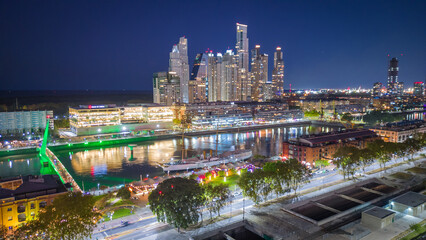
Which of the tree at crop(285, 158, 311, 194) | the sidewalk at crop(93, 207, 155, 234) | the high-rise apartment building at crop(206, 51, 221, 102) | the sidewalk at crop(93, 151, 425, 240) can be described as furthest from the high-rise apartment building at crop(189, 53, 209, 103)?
the sidewalk at crop(93, 207, 155, 234)

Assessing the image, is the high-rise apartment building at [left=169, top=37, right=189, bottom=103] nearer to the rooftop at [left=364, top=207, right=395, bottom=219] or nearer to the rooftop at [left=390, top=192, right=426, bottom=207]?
the rooftop at [left=390, top=192, right=426, bottom=207]

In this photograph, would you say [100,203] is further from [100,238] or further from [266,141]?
[266,141]

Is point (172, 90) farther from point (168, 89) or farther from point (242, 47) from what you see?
point (242, 47)

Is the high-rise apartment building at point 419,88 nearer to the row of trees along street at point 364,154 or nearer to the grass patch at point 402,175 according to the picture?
the row of trees along street at point 364,154

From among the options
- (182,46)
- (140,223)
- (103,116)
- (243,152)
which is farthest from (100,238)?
(182,46)

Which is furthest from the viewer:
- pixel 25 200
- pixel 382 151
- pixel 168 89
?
pixel 168 89

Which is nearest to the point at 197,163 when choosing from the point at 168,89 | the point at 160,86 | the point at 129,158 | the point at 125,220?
the point at 129,158
